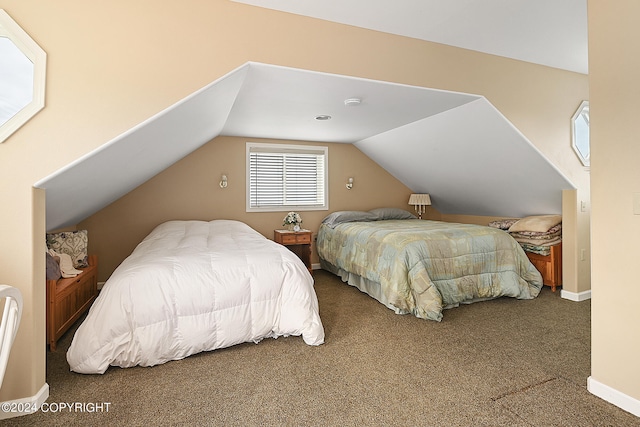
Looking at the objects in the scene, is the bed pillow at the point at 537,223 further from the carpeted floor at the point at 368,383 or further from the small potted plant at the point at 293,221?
the small potted plant at the point at 293,221

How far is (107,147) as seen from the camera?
207 cm

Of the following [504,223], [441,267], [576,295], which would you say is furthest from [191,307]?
[504,223]

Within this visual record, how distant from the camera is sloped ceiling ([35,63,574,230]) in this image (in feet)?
8.25

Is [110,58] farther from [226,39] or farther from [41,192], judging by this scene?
[41,192]

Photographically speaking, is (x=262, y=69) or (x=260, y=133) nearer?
(x=262, y=69)

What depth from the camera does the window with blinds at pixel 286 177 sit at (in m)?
5.08

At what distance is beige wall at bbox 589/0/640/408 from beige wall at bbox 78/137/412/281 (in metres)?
3.74

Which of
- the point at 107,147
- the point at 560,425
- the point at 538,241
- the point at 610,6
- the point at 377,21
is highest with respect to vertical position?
the point at 377,21

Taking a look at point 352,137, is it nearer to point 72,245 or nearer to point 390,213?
point 390,213

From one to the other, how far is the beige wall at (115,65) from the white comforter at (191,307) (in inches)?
13.8

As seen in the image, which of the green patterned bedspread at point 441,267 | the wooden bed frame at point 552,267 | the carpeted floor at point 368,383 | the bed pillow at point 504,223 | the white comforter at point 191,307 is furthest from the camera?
the bed pillow at point 504,223

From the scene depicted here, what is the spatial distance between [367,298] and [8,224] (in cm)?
309

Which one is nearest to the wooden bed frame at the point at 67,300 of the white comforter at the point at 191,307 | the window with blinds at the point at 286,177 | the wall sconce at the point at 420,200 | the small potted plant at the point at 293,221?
the white comforter at the point at 191,307

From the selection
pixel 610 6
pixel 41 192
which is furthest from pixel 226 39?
pixel 610 6
